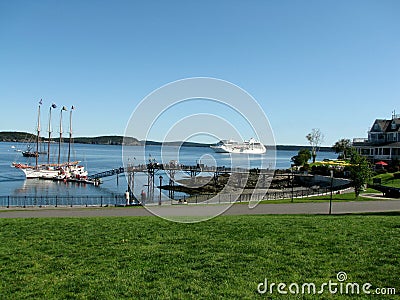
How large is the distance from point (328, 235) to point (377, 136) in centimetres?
6074

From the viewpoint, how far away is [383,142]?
2498 inches

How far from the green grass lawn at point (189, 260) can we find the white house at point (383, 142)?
5152cm

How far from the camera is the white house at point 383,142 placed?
2317 inches

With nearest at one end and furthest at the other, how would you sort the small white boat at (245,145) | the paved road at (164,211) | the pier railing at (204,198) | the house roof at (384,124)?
the small white boat at (245,145) < the paved road at (164,211) < the pier railing at (204,198) < the house roof at (384,124)

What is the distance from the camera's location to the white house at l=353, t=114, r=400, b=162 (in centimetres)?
5884

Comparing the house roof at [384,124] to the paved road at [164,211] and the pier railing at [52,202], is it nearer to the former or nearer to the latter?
the paved road at [164,211]

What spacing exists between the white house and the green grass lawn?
51.5m

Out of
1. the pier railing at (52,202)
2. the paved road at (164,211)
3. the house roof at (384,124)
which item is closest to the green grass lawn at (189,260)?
the paved road at (164,211)

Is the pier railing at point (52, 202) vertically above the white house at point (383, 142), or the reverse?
the white house at point (383, 142)

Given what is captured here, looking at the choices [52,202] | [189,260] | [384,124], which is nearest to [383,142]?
[384,124]

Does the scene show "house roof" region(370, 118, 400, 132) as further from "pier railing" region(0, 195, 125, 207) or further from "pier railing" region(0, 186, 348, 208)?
"pier railing" region(0, 195, 125, 207)

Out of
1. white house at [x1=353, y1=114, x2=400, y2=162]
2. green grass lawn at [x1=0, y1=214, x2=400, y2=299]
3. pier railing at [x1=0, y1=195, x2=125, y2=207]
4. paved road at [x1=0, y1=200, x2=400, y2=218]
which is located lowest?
pier railing at [x1=0, y1=195, x2=125, y2=207]

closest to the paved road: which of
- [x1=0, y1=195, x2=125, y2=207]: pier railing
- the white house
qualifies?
[x1=0, y1=195, x2=125, y2=207]: pier railing

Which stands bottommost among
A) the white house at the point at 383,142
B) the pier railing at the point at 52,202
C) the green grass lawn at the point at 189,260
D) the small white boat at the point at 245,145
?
the pier railing at the point at 52,202
